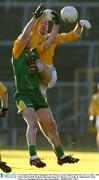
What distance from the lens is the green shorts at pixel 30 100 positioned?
40.5ft

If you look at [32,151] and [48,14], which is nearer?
[32,151]

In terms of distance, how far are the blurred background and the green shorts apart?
12.5 m

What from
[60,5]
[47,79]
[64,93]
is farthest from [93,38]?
[47,79]

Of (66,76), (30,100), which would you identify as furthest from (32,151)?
(66,76)

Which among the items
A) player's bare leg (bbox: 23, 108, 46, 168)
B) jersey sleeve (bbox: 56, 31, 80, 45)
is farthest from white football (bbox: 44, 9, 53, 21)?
player's bare leg (bbox: 23, 108, 46, 168)

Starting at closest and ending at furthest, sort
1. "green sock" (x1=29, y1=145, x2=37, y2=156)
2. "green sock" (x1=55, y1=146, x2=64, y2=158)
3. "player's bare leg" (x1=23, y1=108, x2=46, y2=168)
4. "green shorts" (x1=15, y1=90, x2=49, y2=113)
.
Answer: "green sock" (x1=29, y1=145, x2=37, y2=156), "player's bare leg" (x1=23, y1=108, x2=46, y2=168), "green shorts" (x1=15, y1=90, x2=49, y2=113), "green sock" (x1=55, y1=146, x2=64, y2=158)

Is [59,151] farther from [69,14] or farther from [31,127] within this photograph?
[69,14]

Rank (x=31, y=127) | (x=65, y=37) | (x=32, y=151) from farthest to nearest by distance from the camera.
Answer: (x=65, y=37), (x=31, y=127), (x=32, y=151)

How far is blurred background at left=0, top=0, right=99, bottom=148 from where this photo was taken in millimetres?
26047

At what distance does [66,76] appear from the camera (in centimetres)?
2981

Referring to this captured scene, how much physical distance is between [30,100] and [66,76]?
17435 mm

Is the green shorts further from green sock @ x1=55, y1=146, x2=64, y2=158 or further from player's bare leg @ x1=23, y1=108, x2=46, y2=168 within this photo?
green sock @ x1=55, y1=146, x2=64, y2=158

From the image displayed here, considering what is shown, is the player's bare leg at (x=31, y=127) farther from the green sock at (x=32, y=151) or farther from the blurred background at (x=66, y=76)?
the blurred background at (x=66, y=76)

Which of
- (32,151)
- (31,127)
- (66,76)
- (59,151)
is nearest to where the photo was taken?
(32,151)
